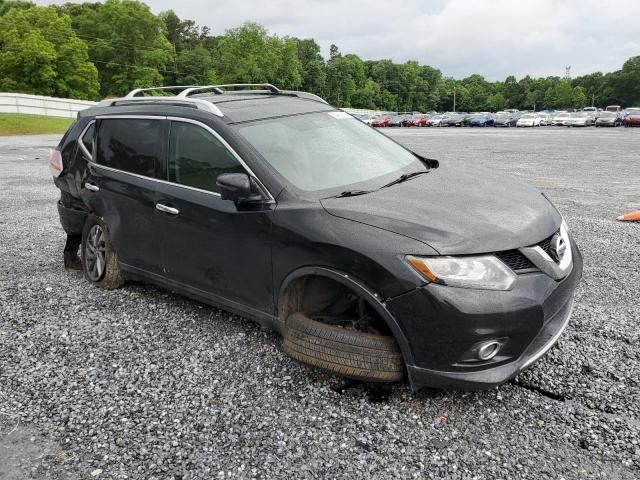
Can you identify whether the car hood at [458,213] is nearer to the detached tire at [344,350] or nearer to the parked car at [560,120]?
the detached tire at [344,350]

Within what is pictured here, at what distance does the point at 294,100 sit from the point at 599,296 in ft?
10.1

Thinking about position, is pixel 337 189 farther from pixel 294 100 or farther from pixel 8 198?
pixel 8 198

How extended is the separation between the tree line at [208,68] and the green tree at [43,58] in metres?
0.12

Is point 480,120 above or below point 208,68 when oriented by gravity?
below

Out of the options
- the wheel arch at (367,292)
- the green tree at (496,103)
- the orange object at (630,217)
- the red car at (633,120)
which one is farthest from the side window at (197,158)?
the green tree at (496,103)

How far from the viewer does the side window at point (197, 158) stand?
3842mm

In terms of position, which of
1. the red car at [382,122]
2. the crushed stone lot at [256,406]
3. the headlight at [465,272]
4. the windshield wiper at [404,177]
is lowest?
the crushed stone lot at [256,406]

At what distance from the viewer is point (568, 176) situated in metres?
13.2

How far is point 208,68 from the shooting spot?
113 m

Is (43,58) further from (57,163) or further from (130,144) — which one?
(130,144)

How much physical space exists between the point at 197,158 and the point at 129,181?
30.9 inches

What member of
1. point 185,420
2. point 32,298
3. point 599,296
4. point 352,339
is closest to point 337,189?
point 352,339

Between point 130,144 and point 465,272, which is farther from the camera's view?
point 130,144

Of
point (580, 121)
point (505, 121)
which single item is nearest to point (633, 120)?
point (580, 121)
